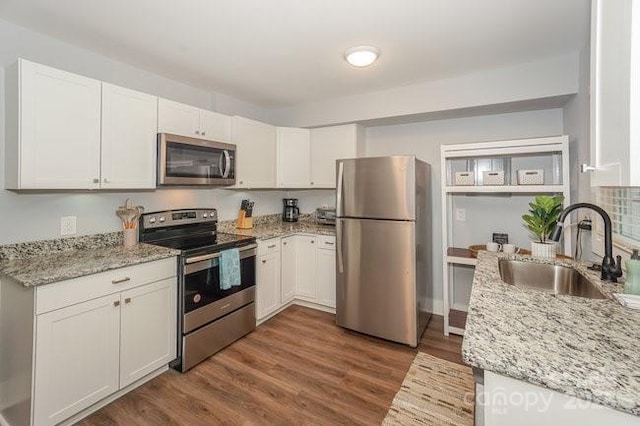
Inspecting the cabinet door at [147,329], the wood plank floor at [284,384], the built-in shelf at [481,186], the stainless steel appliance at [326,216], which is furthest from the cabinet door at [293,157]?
the cabinet door at [147,329]

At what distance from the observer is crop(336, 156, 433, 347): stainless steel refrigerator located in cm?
263

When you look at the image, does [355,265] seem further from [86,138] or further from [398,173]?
[86,138]

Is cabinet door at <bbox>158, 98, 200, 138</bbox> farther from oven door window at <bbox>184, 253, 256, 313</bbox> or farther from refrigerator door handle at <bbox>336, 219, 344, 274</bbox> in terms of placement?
refrigerator door handle at <bbox>336, 219, 344, 274</bbox>

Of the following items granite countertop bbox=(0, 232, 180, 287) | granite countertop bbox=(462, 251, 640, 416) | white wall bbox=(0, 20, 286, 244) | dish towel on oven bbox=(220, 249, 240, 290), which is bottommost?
dish towel on oven bbox=(220, 249, 240, 290)

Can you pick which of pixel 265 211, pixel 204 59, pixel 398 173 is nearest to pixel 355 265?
pixel 398 173

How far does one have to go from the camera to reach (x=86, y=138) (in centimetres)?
199

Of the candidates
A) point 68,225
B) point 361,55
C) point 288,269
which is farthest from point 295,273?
point 361,55

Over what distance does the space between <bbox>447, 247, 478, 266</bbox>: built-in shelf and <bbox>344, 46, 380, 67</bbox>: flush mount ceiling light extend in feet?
6.29

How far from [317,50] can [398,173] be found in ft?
3.97

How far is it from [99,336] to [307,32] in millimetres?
2374

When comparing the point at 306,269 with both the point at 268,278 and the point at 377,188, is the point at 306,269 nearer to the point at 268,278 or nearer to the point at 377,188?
the point at 268,278

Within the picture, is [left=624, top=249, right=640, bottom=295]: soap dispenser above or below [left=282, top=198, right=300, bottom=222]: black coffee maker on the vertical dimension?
below

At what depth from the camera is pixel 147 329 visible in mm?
2072

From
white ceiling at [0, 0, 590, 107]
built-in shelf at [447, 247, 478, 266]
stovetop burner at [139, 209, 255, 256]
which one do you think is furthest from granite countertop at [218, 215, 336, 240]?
white ceiling at [0, 0, 590, 107]
